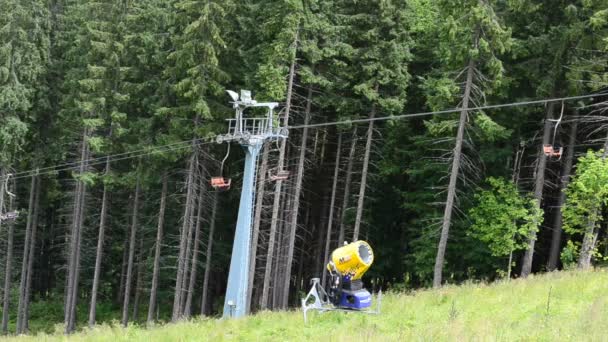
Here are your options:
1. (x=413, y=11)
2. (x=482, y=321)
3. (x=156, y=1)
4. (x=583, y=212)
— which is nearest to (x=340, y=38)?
(x=413, y=11)

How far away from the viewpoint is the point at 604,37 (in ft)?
62.7

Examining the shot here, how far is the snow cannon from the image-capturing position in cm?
1131

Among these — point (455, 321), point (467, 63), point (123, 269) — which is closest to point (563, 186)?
point (467, 63)

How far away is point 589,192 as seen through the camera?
18.9 meters

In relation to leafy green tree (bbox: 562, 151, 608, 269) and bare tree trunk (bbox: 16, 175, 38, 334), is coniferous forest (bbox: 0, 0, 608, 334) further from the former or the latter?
bare tree trunk (bbox: 16, 175, 38, 334)

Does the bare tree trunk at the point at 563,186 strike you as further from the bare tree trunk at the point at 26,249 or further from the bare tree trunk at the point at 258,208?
the bare tree trunk at the point at 26,249

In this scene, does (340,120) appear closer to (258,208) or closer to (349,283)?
(258,208)

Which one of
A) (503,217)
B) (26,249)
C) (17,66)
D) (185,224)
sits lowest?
(26,249)

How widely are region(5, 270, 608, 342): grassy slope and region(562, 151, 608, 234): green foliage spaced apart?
4.96 meters

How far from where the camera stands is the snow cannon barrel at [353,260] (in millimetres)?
11312

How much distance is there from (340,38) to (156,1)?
850cm

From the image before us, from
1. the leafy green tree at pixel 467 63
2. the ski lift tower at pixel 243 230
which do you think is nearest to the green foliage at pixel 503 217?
the leafy green tree at pixel 467 63

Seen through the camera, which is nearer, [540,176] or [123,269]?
[540,176]

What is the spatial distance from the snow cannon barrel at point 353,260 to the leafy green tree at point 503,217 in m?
12.1
